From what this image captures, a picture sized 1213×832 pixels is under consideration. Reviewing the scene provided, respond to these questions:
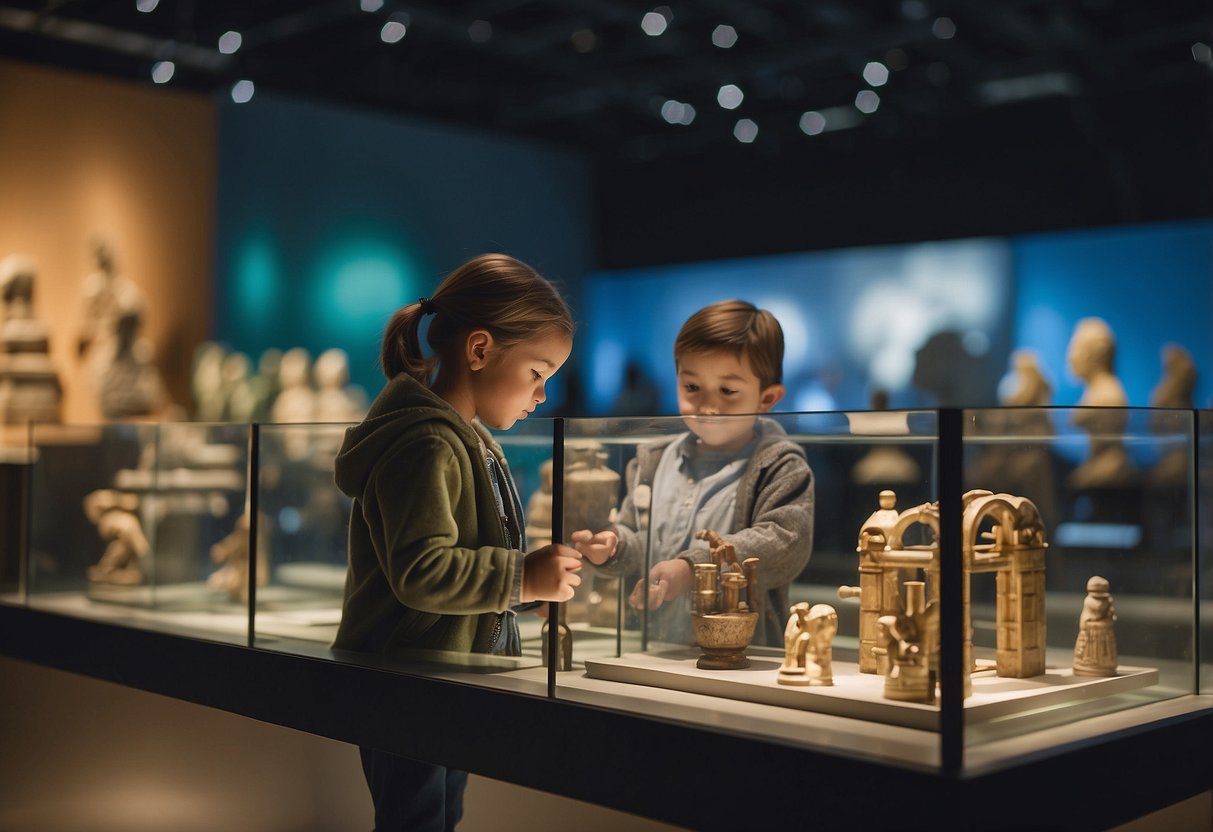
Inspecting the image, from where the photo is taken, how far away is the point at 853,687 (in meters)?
2.04

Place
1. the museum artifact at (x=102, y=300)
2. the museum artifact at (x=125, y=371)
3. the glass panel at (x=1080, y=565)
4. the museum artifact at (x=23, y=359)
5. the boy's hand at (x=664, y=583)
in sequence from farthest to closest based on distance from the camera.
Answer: the museum artifact at (x=102, y=300) → the museum artifact at (x=125, y=371) → the museum artifact at (x=23, y=359) → the boy's hand at (x=664, y=583) → the glass panel at (x=1080, y=565)

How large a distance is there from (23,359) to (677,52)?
442 centimetres

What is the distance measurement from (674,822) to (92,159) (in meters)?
7.38

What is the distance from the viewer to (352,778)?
9.20 feet

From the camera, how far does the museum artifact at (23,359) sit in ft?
23.0

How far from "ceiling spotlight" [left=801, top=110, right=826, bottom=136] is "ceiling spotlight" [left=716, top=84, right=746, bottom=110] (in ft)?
1.81

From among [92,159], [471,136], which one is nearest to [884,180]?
[471,136]

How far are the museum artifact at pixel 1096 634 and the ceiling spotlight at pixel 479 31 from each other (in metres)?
6.70

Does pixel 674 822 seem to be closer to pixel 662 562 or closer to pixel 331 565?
pixel 662 562

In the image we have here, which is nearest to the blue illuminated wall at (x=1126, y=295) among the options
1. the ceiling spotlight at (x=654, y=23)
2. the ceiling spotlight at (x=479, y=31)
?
the ceiling spotlight at (x=654, y=23)

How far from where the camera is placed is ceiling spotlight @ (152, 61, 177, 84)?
847 centimetres

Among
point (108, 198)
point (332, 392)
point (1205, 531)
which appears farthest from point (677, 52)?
point (1205, 531)

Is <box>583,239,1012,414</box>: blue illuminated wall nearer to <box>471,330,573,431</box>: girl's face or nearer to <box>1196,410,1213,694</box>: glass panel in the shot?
<box>1196,410,1213,694</box>: glass panel

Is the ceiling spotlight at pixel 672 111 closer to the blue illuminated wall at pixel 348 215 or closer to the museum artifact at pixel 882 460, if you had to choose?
the blue illuminated wall at pixel 348 215
